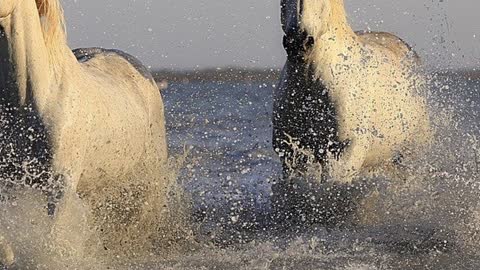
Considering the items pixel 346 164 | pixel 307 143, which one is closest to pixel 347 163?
pixel 346 164

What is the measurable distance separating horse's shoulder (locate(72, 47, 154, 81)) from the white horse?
1.03 ft

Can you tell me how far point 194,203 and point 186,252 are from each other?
1.87 meters

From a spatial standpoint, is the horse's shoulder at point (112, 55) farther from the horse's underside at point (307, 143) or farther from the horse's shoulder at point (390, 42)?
the horse's shoulder at point (390, 42)

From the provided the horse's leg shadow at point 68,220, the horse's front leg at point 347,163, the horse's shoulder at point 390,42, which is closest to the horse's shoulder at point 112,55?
the horse's front leg at point 347,163

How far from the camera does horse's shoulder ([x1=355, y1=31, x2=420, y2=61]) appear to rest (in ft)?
25.7

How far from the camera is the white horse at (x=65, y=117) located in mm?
5012

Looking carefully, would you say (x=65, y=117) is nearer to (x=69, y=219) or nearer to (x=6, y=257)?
(x=69, y=219)

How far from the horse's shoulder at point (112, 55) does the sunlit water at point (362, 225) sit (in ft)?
Result: 3.66

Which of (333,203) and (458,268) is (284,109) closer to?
(333,203)

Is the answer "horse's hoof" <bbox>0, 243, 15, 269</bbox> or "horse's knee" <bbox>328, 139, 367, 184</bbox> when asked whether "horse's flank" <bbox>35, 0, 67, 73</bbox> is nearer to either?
"horse's hoof" <bbox>0, 243, 15, 269</bbox>

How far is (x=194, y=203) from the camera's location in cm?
805

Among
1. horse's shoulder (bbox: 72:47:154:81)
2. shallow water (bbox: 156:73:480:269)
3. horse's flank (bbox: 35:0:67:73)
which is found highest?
horse's flank (bbox: 35:0:67:73)

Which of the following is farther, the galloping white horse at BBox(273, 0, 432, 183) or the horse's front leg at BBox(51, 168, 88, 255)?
the galloping white horse at BBox(273, 0, 432, 183)

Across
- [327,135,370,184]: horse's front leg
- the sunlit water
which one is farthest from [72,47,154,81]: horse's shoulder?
[327,135,370,184]: horse's front leg
